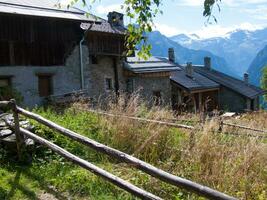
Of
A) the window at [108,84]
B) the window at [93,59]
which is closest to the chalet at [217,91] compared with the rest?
the window at [108,84]

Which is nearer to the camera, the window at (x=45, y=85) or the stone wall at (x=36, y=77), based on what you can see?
the stone wall at (x=36, y=77)

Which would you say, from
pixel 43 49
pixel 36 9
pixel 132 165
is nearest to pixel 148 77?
pixel 43 49

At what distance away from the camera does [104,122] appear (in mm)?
8469

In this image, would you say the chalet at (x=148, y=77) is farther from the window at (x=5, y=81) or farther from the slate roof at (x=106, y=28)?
the window at (x=5, y=81)

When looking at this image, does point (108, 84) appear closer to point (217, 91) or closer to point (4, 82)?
point (4, 82)

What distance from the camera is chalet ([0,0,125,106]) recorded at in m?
16.5

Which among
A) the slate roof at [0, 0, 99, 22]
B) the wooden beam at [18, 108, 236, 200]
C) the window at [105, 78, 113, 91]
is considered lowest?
the window at [105, 78, 113, 91]

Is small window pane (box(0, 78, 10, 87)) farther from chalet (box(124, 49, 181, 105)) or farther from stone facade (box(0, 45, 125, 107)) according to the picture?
chalet (box(124, 49, 181, 105))

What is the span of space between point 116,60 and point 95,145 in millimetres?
18524

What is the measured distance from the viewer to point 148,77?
25.9m

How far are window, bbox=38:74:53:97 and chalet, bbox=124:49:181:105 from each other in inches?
240

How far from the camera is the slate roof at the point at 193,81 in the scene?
29.9 meters

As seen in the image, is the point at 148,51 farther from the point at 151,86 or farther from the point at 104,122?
the point at 151,86

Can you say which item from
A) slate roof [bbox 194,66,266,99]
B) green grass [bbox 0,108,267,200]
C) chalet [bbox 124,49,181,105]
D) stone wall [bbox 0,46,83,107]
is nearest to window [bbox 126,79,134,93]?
chalet [bbox 124,49,181,105]
